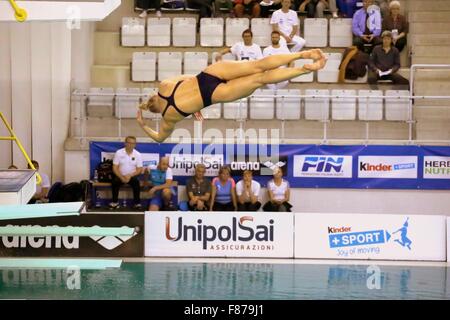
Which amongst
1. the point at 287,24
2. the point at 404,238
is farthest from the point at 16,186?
the point at 404,238

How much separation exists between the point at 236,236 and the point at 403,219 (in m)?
1.93

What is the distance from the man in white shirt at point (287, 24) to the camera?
11570mm

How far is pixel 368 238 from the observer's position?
11.7 m

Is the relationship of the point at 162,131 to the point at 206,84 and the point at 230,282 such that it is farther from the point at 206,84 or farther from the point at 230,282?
the point at 230,282

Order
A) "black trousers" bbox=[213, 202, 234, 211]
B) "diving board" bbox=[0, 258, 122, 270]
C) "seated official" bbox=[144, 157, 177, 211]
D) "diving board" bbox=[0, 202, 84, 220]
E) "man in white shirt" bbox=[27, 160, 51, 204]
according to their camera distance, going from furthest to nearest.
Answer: "black trousers" bbox=[213, 202, 234, 211], "seated official" bbox=[144, 157, 177, 211], "man in white shirt" bbox=[27, 160, 51, 204], "diving board" bbox=[0, 258, 122, 270], "diving board" bbox=[0, 202, 84, 220]

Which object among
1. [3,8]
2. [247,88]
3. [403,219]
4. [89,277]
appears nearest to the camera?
[247,88]

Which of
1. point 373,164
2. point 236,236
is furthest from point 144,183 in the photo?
point 373,164

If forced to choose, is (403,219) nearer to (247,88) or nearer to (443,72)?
(443,72)

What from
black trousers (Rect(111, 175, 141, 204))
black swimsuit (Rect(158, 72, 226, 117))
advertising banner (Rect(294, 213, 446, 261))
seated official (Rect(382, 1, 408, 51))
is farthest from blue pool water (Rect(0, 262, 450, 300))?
seated official (Rect(382, 1, 408, 51))

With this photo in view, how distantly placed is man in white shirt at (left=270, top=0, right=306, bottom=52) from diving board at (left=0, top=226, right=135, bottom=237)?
2.81m

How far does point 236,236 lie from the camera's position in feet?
38.5

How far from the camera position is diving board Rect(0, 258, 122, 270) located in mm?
10837

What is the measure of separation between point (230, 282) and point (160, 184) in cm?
170

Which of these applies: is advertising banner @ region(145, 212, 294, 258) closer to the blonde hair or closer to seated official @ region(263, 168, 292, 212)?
seated official @ region(263, 168, 292, 212)
